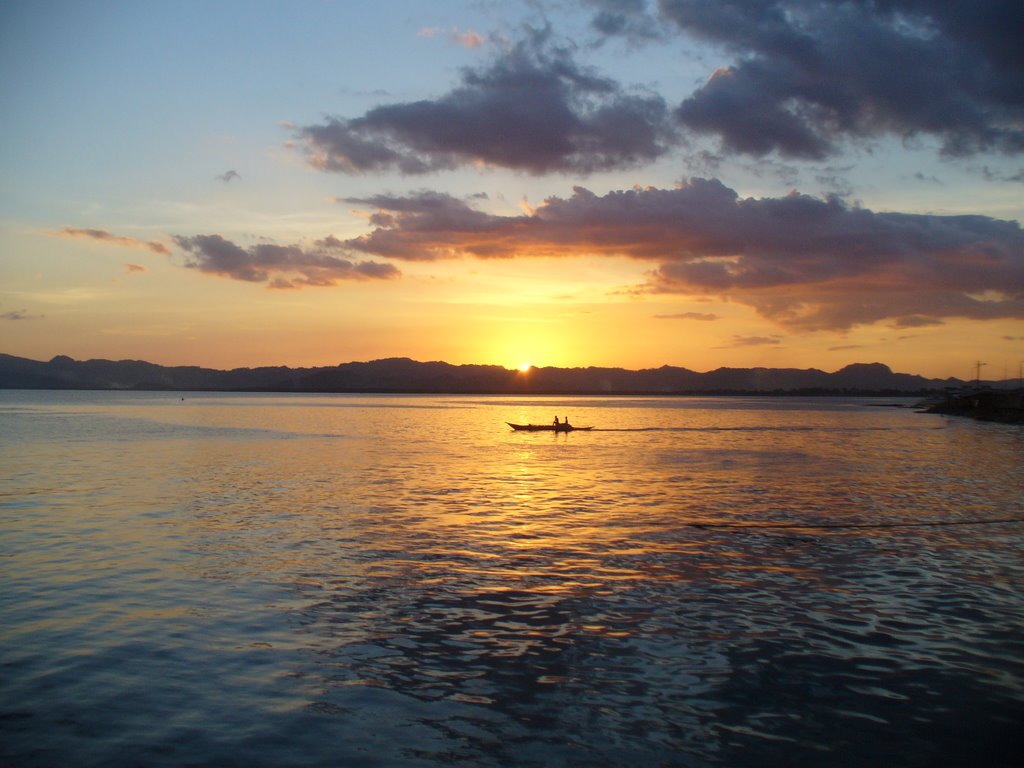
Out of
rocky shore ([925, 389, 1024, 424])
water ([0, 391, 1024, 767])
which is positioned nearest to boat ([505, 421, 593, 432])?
water ([0, 391, 1024, 767])

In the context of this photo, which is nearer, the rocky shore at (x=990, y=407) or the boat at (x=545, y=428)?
the boat at (x=545, y=428)

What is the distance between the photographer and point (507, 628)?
48.7ft

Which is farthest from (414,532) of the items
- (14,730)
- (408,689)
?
(14,730)

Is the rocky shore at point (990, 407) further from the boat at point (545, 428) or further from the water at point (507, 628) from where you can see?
the water at point (507, 628)

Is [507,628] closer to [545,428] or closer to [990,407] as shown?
[545,428]

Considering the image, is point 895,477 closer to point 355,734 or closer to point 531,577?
point 531,577

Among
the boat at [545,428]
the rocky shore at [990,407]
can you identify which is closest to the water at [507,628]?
the boat at [545,428]

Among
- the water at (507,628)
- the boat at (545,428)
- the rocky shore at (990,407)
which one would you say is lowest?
the water at (507,628)

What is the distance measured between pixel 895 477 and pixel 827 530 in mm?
19919

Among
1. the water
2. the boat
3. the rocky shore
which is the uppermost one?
the rocky shore

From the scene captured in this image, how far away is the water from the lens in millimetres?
10297

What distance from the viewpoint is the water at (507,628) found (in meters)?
10.3

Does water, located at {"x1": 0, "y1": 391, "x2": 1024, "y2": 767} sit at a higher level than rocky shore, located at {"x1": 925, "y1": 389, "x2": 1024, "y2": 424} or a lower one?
lower

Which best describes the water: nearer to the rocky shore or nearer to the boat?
the boat
